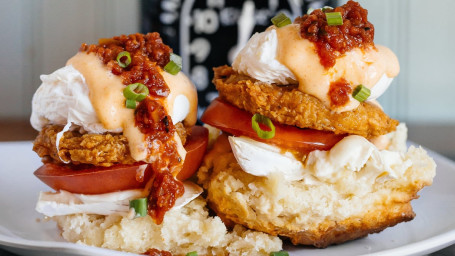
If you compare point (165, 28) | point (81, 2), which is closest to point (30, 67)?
point (81, 2)

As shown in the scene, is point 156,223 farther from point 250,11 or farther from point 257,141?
point 250,11

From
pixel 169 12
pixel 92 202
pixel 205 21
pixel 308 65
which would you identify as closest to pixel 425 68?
pixel 205 21

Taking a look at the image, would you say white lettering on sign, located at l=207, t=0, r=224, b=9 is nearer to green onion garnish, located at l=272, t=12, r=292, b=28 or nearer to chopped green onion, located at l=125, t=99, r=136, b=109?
green onion garnish, located at l=272, t=12, r=292, b=28

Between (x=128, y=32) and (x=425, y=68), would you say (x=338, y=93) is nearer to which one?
(x=128, y=32)

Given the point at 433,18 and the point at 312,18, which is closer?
the point at 312,18

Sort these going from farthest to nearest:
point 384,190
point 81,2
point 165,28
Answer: point 81,2 → point 165,28 → point 384,190

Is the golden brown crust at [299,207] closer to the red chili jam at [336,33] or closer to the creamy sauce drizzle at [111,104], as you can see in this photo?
the creamy sauce drizzle at [111,104]

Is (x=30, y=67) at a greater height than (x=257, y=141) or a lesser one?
lesser

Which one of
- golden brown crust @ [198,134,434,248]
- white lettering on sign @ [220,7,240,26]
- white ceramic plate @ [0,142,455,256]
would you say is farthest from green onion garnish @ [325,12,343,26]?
white lettering on sign @ [220,7,240,26]

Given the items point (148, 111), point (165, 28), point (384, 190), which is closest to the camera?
point (148, 111)
